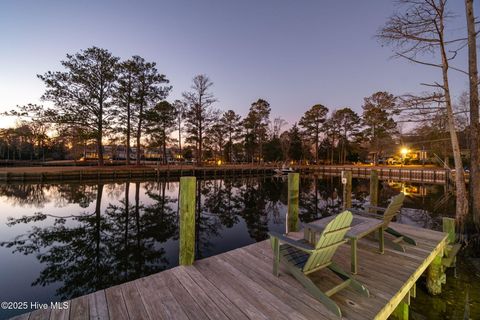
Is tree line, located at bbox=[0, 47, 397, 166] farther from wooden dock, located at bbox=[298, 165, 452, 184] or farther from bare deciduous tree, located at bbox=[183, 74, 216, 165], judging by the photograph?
wooden dock, located at bbox=[298, 165, 452, 184]

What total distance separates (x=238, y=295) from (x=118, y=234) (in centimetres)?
676

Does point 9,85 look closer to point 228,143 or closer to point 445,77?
point 228,143

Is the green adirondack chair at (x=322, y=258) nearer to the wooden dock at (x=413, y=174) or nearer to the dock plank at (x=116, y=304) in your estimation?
the dock plank at (x=116, y=304)

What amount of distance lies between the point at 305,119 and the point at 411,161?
64.4 ft

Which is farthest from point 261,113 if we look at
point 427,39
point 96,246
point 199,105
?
point 96,246

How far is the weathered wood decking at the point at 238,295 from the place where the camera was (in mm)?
1978

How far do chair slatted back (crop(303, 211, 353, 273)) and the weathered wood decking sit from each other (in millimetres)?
334

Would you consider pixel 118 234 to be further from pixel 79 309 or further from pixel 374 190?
pixel 374 190

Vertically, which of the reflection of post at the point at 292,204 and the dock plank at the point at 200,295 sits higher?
the reflection of post at the point at 292,204

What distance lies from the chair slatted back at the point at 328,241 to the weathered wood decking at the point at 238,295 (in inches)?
13.1

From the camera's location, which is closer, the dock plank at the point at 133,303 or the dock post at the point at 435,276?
the dock plank at the point at 133,303

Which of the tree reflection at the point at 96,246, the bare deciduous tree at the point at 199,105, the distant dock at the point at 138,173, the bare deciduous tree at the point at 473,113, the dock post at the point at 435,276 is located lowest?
the tree reflection at the point at 96,246

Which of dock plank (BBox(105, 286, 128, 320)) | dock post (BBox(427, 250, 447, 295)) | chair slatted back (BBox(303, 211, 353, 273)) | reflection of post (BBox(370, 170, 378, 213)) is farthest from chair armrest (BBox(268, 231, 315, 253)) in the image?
reflection of post (BBox(370, 170, 378, 213))

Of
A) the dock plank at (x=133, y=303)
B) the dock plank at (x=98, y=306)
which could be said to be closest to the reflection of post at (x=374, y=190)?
the dock plank at (x=133, y=303)
